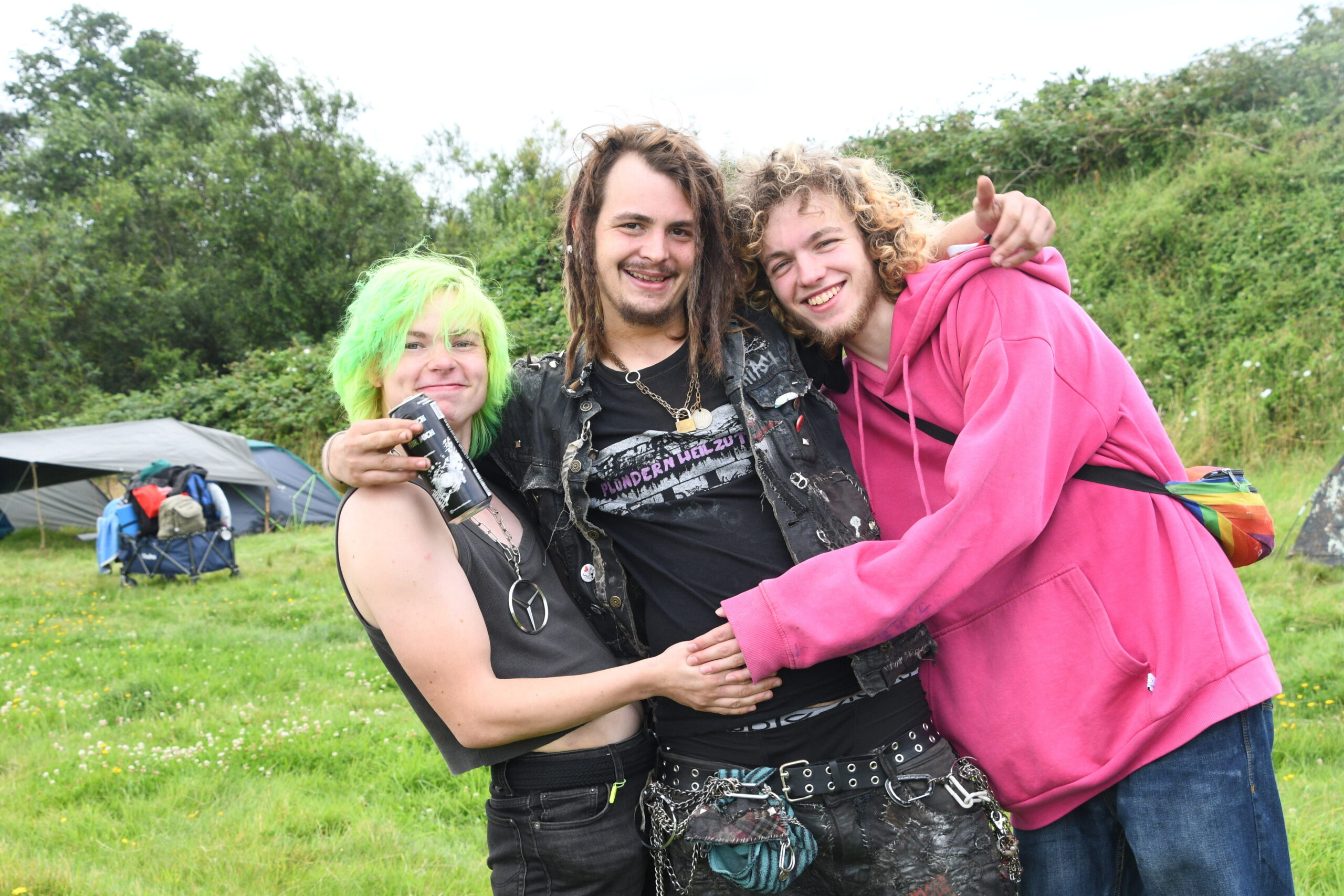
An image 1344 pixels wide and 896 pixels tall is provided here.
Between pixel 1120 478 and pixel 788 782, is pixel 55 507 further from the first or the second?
pixel 1120 478

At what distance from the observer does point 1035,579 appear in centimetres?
209

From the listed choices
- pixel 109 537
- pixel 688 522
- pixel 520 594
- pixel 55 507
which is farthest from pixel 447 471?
pixel 55 507

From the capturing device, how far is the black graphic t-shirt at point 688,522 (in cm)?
219

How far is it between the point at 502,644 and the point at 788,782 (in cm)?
70

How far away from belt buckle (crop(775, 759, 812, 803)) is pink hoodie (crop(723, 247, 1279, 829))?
28cm

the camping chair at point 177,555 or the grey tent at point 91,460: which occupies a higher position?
the grey tent at point 91,460

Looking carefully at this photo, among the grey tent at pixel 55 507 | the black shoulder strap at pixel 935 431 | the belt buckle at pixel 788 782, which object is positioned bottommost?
the belt buckle at pixel 788 782

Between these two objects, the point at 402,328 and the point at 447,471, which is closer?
the point at 447,471

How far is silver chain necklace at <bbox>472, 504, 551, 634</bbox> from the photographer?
7.08ft

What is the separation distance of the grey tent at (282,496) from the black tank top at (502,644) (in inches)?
498

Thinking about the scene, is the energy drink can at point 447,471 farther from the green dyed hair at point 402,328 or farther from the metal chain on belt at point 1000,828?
the metal chain on belt at point 1000,828

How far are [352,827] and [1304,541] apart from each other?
5.91m

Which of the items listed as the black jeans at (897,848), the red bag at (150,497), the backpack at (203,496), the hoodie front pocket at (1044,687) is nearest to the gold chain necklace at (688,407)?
the hoodie front pocket at (1044,687)

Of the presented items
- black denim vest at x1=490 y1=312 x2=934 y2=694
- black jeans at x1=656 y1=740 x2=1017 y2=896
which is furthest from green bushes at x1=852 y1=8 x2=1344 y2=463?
black jeans at x1=656 y1=740 x2=1017 y2=896
